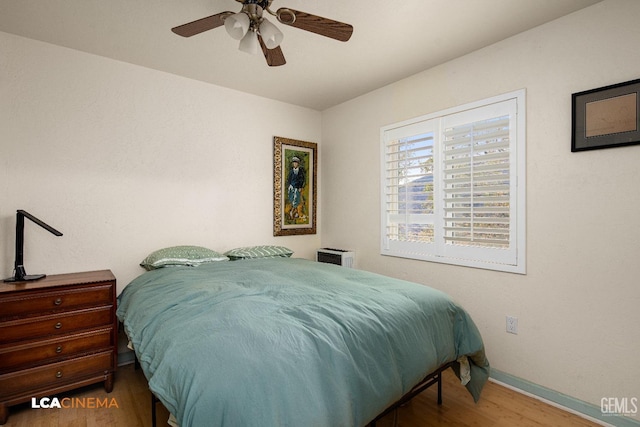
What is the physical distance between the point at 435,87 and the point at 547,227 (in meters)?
1.53

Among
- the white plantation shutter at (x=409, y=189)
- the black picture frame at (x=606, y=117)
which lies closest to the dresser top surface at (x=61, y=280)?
the white plantation shutter at (x=409, y=189)

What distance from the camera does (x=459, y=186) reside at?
2.62m

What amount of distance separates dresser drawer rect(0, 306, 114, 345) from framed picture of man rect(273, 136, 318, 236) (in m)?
1.89

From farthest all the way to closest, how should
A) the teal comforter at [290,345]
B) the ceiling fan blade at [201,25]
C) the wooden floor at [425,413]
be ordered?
1. the wooden floor at [425,413]
2. the ceiling fan blade at [201,25]
3. the teal comforter at [290,345]

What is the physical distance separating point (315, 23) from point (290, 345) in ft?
5.32

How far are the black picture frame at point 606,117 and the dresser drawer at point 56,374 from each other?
364 centimetres

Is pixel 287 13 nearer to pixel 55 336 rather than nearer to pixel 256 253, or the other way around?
pixel 256 253

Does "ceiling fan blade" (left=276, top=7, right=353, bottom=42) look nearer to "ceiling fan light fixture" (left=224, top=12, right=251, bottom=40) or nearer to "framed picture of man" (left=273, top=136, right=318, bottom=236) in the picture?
"ceiling fan light fixture" (left=224, top=12, right=251, bottom=40)

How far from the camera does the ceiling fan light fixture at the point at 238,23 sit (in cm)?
158

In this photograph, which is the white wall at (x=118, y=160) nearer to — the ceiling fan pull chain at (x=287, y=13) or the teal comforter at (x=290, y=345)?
the teal comforter at (x=290, y=345)

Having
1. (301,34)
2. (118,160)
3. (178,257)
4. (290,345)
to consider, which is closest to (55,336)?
(178,257)

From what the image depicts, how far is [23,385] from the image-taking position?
6.41ft

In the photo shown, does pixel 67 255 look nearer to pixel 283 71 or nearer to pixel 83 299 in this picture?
pixel 83 299

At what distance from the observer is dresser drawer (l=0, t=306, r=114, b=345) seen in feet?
6.38
